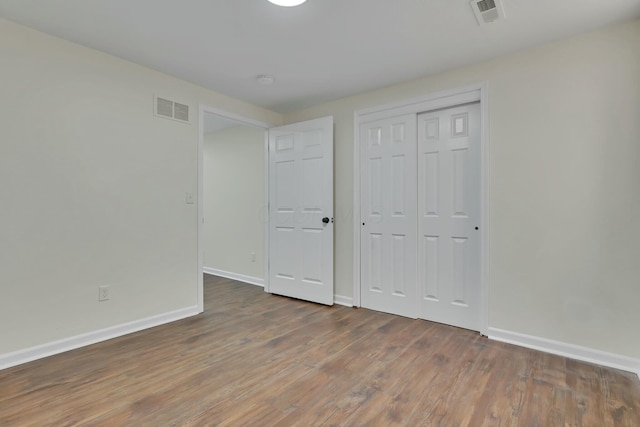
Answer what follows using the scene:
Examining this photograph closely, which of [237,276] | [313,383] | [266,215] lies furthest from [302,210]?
[313,383]

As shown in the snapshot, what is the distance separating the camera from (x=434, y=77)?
3047mm

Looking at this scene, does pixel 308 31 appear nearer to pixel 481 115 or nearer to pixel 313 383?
pixel 481 115

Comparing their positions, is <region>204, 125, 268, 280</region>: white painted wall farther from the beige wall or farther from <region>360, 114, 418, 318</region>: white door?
the beige wall

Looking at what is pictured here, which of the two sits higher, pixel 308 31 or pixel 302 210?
pixel 308 31

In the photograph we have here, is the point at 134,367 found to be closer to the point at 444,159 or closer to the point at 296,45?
the point at 296,45

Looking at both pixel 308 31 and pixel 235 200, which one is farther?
pixel 235 200

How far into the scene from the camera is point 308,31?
2307 millimetres

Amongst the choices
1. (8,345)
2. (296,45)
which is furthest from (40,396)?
(296,45)

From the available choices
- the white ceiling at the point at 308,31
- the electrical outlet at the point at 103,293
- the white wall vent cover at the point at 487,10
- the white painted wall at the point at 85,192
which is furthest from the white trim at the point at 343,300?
the white wall vent cover at the point at 487,10

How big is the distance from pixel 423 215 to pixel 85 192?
115 inches

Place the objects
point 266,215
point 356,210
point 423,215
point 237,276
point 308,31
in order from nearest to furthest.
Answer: point 308,31 → point 423,215 → point 356,210 → point 266,215 → point 237,276

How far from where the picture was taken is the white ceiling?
80.2 inches

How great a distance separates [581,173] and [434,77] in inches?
57.2

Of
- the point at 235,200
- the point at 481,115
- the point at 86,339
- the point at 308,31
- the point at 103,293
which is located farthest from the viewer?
the point at 235,200
